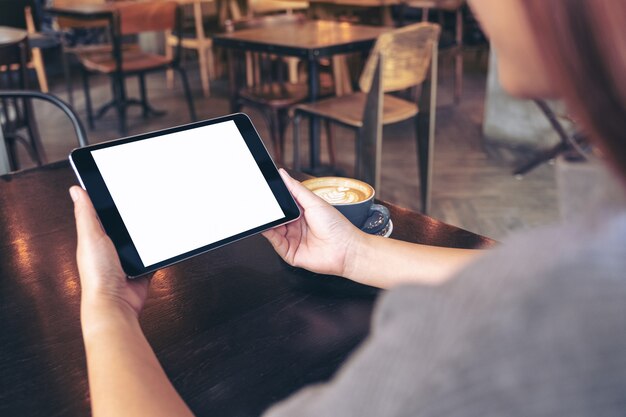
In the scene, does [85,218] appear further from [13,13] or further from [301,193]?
[13,13]

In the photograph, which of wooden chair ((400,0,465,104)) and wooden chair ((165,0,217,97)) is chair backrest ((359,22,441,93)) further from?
wooden chair ((165,0,217,97))

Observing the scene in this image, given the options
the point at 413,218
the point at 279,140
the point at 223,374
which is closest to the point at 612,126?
the point at 223,374

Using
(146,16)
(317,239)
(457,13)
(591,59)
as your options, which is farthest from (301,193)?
(457,13)

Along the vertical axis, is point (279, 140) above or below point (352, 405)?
below

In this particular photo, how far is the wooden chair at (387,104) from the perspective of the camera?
252 centimetres

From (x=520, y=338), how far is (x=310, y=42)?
2687mm

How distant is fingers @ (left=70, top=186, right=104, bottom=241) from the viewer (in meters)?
0.67

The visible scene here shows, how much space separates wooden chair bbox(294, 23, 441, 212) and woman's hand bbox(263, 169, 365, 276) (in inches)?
68.7

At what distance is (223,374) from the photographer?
0.61 metres

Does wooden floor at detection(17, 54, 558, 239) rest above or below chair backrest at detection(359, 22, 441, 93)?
below

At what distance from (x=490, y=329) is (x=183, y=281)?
575 millimetres

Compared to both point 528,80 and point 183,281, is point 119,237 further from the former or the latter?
point 528,80

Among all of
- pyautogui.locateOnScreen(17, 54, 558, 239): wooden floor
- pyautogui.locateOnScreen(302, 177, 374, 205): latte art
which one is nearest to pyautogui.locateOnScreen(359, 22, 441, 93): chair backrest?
pyautogui.locateOnScreen(17, 54, 558, 239): wooden floor

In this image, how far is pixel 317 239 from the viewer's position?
2.73ft
